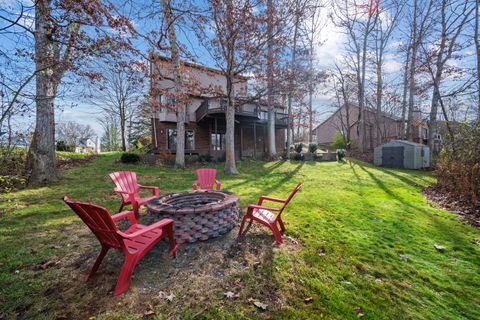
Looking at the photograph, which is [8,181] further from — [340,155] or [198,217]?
[340,155]

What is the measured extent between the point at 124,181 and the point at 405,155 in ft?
51.5

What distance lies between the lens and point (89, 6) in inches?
141

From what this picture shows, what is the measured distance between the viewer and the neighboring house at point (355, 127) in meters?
20.5

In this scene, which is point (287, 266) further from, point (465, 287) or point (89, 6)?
point (89, 6)

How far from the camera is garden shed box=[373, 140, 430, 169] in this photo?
40.6 ft

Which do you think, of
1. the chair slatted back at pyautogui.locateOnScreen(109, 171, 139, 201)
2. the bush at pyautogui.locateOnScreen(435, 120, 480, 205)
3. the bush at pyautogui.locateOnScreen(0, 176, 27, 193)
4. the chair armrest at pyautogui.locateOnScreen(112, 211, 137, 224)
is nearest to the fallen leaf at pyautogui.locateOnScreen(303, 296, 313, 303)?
the chair armrest at pyautogui.locateOnScreen(112, 211, 137, 224)

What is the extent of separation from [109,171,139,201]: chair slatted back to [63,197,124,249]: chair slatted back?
1.99 meters

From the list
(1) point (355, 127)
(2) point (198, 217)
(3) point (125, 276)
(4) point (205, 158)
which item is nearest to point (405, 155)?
(4) point (205, 158)

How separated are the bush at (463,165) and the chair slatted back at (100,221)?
768 cm

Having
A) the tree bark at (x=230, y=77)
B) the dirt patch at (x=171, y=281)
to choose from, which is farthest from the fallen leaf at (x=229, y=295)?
the tree bark at (x=230, y=77)

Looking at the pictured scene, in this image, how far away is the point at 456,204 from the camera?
5102 mm

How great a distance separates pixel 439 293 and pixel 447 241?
1.76 meters

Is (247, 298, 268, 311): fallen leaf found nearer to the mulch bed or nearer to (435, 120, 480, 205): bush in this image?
the mulch bed

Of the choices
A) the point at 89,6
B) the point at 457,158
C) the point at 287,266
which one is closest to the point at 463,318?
the point at 287,266
